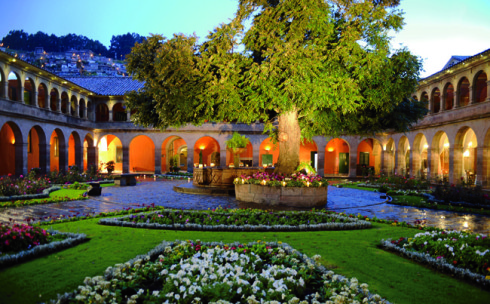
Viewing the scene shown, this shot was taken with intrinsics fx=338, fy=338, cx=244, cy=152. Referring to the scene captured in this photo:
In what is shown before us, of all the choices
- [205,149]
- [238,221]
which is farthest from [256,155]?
[238,221]

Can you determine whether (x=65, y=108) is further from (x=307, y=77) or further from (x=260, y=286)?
(x=260, y=286)

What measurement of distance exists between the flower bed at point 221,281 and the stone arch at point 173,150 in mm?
28995

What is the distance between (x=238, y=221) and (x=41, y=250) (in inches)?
149

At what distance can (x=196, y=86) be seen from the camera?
10.6 metres

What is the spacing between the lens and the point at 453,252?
4.83 m

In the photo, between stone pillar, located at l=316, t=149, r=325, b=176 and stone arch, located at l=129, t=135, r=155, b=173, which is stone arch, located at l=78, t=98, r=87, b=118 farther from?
stone pillar, located at l=316, t=149, r=325, b=176

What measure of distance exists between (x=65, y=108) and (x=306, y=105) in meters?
23.3

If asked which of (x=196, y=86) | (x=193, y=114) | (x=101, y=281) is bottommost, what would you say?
(x=101, y=281)

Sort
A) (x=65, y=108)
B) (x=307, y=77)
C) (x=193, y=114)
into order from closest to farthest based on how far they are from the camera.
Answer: (x=307, y=77) → (x=193, y=114) → (x=65, y=108)

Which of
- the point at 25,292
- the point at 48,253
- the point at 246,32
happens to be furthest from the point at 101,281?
the point at 246,32

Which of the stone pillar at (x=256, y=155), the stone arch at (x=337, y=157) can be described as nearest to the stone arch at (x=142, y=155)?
the stone pillar at (x=256, y=155)

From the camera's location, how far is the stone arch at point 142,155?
3447cm

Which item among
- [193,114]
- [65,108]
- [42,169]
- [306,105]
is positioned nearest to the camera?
[306,105]

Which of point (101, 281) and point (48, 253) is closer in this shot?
point (101, 281)
